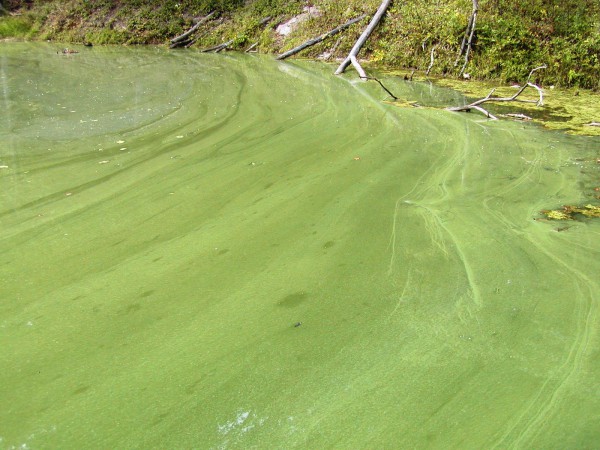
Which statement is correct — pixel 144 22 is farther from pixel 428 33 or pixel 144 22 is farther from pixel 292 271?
pixel 292 271

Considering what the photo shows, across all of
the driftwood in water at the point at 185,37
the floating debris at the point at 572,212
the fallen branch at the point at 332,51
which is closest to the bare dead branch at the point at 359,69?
the fallen branch at the point at 332,51

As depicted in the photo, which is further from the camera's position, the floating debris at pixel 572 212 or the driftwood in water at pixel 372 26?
the driftwood in water at pixel 372 26

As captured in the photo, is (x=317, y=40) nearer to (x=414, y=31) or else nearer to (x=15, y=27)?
(x=414, y=31)

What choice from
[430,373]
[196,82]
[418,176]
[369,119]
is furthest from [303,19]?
[430,373]

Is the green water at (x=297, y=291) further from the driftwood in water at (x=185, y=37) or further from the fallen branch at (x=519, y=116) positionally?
the driftwood in water at (x=185, y=37)

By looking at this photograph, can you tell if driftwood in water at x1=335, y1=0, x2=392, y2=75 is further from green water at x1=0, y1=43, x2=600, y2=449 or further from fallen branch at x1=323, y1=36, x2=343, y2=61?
green water at x1=0, y1=43, x2=600, y2=449
